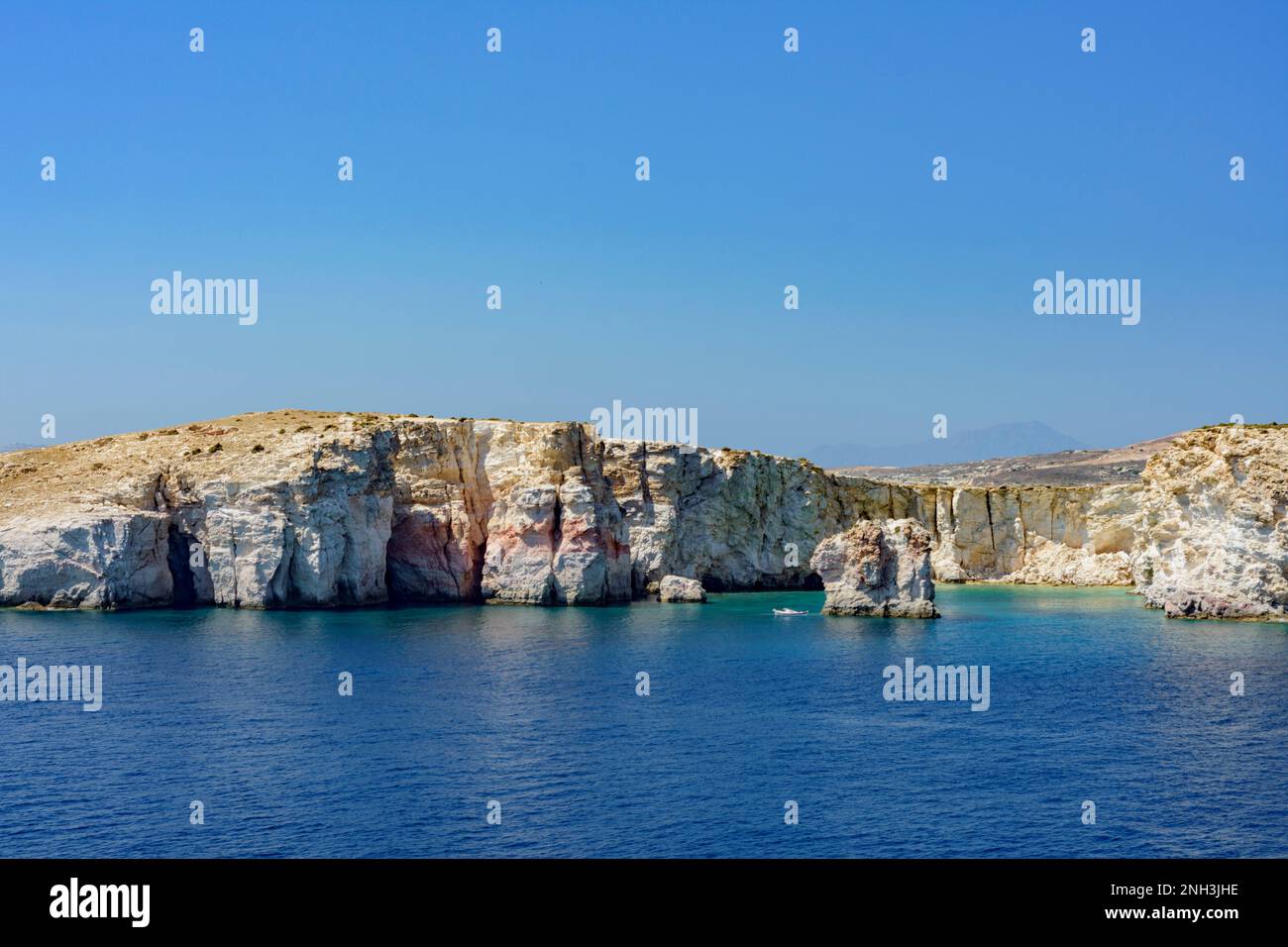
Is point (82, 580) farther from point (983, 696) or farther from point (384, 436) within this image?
point (983, 696)

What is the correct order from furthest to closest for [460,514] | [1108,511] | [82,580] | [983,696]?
[1108,511] < [460,514] < [82,580] < [983,696]

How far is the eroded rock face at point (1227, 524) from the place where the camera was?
76.9 metres

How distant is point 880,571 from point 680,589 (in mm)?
17278

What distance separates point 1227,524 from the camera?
78.8m

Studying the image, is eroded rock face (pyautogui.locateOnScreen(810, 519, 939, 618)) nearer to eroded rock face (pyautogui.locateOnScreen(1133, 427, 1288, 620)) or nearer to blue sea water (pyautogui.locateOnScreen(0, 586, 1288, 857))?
blue sea water (pyautogui.locateOnScreen(0, 586, 1288, 857))

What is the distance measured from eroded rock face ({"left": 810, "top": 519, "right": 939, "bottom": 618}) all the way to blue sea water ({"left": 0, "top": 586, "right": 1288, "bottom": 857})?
1087 cm

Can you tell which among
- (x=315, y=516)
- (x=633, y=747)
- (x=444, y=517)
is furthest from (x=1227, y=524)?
(x=315, y=516)

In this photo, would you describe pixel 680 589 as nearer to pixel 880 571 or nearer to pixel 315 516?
pixel 880 571

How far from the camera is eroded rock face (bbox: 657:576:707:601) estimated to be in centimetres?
9469
